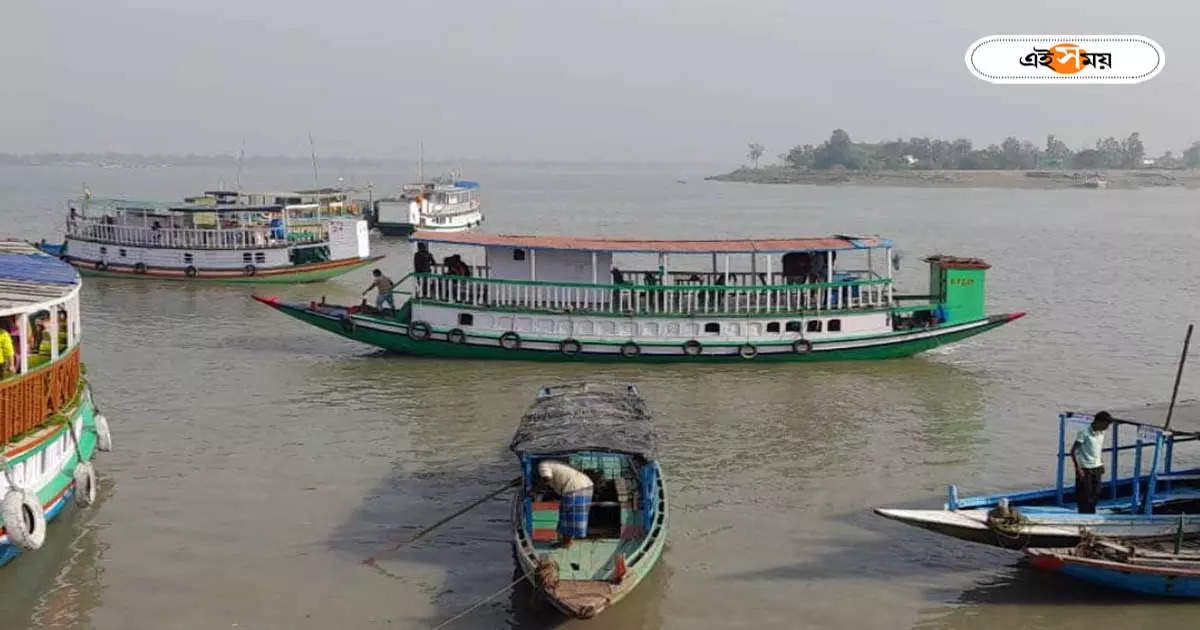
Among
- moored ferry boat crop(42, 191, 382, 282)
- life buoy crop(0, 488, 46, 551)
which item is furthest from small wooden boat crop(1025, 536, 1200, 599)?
moored ferry boat crop(42, 191, 382, 282)

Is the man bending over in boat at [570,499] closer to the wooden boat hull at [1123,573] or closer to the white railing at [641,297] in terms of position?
the wooden boat hull at [1123,573]

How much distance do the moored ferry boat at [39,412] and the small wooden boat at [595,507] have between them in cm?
455

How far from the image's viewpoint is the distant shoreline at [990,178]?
463 feet

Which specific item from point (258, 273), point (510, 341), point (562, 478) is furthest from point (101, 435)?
point (258, 273)

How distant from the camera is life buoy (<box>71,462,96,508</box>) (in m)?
12.7

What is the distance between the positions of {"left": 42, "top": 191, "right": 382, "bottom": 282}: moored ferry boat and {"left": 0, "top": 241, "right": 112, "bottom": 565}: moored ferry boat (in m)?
20.9

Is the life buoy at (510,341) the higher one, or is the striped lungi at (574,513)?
the life buoy at (510,341)

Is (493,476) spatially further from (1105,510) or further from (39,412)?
(1105,510)

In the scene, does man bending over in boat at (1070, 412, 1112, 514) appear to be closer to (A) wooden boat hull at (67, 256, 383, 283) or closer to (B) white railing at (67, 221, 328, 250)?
(A) wooden boat hull at (67, 256, 383, 283)

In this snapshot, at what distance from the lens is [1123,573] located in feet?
35.6

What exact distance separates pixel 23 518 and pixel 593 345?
1259 cm

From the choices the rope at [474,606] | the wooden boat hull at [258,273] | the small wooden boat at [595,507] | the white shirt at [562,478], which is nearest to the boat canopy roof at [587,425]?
the small wooden boat at [595,507]

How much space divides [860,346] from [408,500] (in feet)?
35.7

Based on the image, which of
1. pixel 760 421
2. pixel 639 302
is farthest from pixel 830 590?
pixel 639 302
